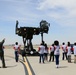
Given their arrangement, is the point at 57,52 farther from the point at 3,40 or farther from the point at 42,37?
the point at 42,37

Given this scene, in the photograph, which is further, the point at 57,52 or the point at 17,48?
the point at 17,48

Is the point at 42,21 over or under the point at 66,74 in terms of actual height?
over

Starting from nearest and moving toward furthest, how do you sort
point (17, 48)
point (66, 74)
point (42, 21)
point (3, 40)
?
point (66, 74)
point (3, 40)
point (17, 48)
point (42, 21)

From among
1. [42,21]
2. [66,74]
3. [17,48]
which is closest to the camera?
[66,74]

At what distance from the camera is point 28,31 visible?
36594 millimetres

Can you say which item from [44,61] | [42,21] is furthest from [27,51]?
[44,61]

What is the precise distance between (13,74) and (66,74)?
8.47 feet

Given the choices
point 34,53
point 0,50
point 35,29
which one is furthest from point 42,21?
point 0,50

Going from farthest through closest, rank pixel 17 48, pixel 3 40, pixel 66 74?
1. pixel 17 48
2. pixel 3 40
3. pixel 66 74

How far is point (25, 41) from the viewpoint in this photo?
37500mm

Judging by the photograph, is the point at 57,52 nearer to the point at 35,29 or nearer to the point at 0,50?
the point at 0,50

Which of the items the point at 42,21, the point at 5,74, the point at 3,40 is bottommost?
the point at 5,74

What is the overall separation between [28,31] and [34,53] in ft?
9.30

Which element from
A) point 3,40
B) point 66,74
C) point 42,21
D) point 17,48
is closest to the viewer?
point 66,74
